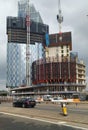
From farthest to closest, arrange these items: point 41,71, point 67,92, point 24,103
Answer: point 41,71 → point 67,92 → point 24,103

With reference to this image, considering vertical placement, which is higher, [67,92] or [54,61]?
[54,61]

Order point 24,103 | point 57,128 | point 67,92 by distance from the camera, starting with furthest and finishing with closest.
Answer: point 67,92 < point 24,103 < point 57,128

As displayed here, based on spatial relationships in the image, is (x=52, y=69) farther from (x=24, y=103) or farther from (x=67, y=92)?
(x=24, y=103)

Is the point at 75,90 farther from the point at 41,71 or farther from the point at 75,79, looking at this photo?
the point at 41,71

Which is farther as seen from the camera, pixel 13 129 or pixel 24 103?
pixel 24 103

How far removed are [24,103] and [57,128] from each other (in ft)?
110

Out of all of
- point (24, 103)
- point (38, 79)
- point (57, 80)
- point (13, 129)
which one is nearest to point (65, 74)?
point (57, 80)

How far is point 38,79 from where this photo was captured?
199m

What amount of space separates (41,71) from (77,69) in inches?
834

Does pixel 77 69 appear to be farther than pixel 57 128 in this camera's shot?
Yes

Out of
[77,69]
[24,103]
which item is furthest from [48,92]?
[24,103]

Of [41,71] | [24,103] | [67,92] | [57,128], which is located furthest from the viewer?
[41,71]

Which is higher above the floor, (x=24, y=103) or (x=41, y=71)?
(x=41, y=71)

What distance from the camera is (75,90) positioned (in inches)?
7466
